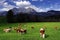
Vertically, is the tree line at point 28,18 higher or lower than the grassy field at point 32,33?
higher

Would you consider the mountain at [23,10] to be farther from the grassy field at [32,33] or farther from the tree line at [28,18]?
the grassy field at [32,33]

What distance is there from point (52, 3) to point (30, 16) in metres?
0.33

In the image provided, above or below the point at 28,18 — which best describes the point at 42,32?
below

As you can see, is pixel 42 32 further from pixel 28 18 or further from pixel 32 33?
pixel 28 18

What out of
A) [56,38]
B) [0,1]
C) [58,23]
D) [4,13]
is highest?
[0,1]

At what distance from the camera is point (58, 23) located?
2305 millimetres

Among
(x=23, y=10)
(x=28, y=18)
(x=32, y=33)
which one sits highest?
(x=23, y=10)

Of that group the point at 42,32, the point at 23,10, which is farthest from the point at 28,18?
the point at 42,32

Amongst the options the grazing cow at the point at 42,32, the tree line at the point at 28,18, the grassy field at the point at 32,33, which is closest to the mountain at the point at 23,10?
the tree line at the point at 28,18

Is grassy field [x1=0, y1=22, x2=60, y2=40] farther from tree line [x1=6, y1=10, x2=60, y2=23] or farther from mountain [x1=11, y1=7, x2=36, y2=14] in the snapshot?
mountain [x1=11, y1=7, x2=36, y2=14]

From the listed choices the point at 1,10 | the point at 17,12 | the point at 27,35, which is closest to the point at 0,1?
the point at 1,10

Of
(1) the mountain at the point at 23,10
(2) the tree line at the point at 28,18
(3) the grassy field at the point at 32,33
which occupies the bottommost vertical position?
(3) the grassy field at the point at 32,33

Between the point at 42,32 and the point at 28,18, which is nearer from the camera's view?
the point at 42,32

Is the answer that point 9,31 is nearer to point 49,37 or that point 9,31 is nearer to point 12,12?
point 12,12
